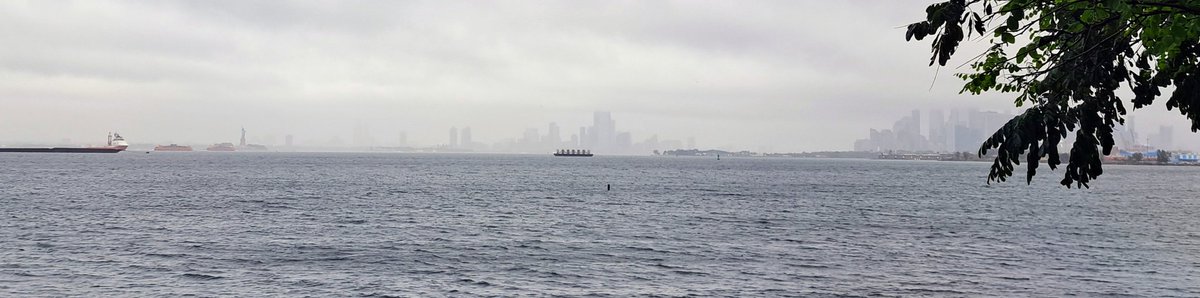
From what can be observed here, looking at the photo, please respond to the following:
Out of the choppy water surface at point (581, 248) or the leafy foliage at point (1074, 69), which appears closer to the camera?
the leafy foliage at point (1074, 69)

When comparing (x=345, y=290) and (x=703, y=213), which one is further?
(x=703, y=213)

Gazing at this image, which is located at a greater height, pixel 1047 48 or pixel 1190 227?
pixel 1047 48

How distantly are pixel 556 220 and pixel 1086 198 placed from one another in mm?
61849

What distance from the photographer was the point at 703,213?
2606 inches

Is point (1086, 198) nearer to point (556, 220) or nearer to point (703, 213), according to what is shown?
point (703, 213)

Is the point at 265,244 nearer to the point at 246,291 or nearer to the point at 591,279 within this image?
the point at 246,291

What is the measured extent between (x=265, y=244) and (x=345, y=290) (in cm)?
1573

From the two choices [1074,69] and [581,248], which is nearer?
[1074,69]

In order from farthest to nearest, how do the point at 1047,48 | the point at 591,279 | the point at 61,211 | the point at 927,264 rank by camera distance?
the point at 61,211, the point at 927,264, the point at 591,279, the point at 1047,48

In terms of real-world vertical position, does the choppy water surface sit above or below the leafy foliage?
below

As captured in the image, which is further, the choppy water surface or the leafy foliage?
the choppy water surface

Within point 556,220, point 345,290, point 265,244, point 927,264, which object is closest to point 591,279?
point 345,290

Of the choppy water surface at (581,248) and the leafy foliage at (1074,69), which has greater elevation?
the leafy foliage at (1074,69)

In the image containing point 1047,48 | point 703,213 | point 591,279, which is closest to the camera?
point 1047,48
